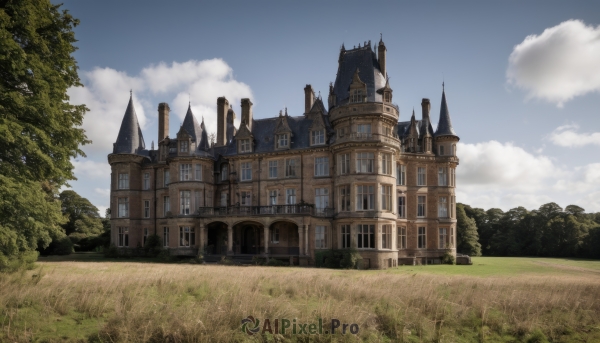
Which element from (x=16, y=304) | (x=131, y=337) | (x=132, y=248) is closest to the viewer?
(x=131, y=337)

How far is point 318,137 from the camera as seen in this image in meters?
39.7

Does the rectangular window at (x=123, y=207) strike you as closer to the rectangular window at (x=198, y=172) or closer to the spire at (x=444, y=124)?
the rectangular window at (x=198, y=172)

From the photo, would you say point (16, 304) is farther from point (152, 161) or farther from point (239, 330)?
point (152, 161)

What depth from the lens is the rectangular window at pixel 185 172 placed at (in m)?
42.5

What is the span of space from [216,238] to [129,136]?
14187 mm

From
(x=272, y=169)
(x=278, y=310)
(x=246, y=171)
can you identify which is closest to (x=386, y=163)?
(x=272, y=169)

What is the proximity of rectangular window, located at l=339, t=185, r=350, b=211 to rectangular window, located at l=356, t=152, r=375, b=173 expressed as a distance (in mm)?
1759

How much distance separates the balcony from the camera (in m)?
36.9

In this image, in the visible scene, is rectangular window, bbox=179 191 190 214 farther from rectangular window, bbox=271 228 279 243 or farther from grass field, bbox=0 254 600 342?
grass field, bbox=0 254 600 342

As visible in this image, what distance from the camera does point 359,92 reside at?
37.0 metres

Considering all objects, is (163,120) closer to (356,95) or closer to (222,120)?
(222,120)

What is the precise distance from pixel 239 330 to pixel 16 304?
20.8ft

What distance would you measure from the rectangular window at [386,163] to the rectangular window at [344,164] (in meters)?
2.65

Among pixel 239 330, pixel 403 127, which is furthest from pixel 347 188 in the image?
pixel 239 330
